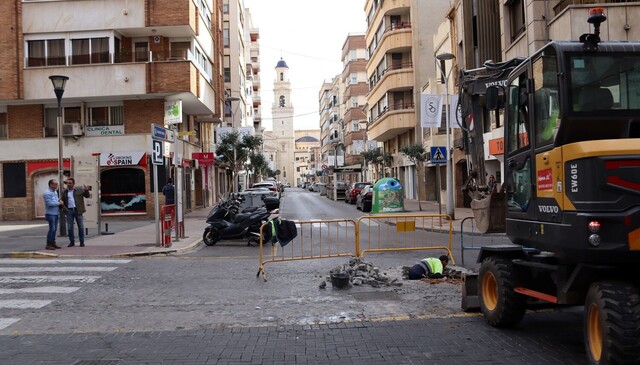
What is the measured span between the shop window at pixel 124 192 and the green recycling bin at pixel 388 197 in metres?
11.8

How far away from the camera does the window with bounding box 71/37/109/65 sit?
26234 mm

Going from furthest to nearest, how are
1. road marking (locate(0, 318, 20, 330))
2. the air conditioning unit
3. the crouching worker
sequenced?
1. the air conditioning unit
2. the crouching worker
3. road marking (locate(0, 318, 20, 330))

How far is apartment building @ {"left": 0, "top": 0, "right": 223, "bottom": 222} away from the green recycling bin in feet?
33.8

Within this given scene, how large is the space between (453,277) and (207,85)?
24431 millimetres

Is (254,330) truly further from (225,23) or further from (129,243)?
(225,23)

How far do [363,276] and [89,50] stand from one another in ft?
72.5

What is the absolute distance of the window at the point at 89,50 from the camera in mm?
26234

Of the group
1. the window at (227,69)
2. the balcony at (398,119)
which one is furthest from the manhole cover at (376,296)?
the window at (227,69)

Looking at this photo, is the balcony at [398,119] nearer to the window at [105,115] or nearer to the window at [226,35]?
the window at [226,35]

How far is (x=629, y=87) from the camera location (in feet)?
16.4

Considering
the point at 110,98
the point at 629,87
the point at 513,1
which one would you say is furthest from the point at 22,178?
the point at 629,87

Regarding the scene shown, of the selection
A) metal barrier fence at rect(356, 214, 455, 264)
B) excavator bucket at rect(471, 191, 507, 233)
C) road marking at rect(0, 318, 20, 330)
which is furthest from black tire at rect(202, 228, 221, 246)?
excavator bucket at rect(471, 191, 507, 233)

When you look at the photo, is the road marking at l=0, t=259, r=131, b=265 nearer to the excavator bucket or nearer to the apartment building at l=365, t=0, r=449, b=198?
the excavator bucket

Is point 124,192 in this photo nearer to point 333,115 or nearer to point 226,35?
Answer: point 226,35
